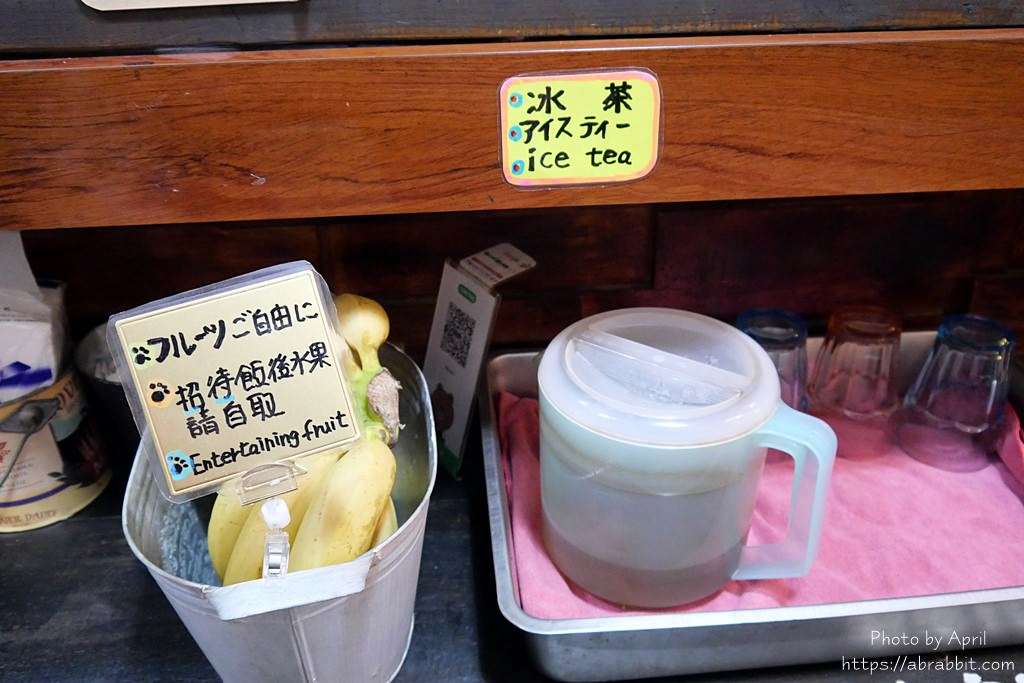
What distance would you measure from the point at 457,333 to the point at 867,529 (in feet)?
1.44

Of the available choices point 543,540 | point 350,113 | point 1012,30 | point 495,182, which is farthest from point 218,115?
point 1012,30

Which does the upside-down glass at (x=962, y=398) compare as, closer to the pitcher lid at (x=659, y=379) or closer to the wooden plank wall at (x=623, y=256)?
the wooden plank wall at (x=623, y=256)

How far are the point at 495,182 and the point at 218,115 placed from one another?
7.6 inches

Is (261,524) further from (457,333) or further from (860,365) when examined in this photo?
(860,365)

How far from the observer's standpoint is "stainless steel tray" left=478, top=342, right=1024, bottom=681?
57 cm

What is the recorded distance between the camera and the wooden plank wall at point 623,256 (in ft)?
2.73

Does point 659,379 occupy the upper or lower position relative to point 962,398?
upper

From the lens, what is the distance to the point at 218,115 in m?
0.51

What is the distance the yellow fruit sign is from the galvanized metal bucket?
0.73 ft

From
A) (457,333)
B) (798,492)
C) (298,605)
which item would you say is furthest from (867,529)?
(298,605)

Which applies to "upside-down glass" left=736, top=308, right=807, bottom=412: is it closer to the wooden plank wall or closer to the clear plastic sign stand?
the wooden plank wall

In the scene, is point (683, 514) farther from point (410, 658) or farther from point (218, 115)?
point (218, 115)

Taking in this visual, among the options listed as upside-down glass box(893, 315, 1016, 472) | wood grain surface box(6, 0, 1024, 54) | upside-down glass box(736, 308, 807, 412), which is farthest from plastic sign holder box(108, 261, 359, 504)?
upside-down glass box(893, 315, 1016, 472)

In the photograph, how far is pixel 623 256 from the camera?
0.87 meters
